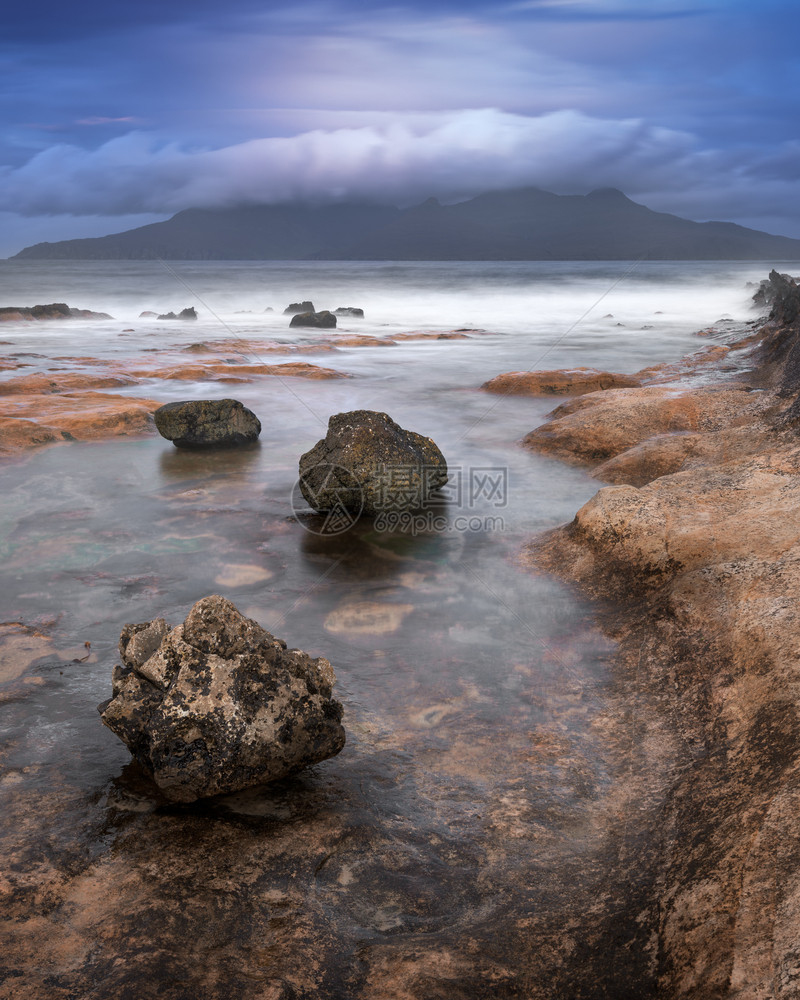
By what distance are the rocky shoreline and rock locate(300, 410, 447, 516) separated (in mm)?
1437

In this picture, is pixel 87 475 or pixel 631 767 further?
pixel 87 475

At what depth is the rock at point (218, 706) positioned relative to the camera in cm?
285

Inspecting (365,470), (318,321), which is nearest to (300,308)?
(318,321)

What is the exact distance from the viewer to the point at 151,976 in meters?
2.09

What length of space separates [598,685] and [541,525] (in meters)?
2.65

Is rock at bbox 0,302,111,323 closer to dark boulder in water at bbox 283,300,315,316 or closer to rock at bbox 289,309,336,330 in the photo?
dark boulder in water at bbox 283,300,315,316

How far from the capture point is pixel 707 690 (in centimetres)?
335

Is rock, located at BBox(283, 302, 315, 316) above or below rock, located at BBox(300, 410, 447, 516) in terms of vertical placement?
above

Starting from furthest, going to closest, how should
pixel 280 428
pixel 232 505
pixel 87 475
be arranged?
pixel 280 428 < pixel 87 475 < pixel 232 505

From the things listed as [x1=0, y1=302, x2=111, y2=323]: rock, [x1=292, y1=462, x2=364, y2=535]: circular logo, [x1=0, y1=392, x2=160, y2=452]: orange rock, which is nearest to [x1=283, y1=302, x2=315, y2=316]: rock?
[x1=0, y1=302, x2=111, y2=323]: rock

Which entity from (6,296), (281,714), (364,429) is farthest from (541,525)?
(6,296)

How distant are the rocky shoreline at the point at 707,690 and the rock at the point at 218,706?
128cm

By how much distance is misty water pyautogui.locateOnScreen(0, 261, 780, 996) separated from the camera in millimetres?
2406

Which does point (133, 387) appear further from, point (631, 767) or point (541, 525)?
point (631, 767)
